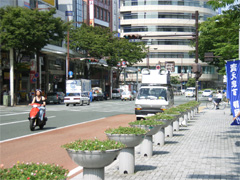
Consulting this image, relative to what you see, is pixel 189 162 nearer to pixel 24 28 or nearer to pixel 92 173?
pixel 92 173

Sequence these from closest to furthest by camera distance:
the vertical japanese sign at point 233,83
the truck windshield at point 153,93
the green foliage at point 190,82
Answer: the vertical japanese sign at point 233,83, the truck windshield at point 153,93, the green foliage at point 190,82

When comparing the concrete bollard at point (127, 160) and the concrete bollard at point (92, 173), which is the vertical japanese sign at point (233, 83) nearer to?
the concrete bollard at point (127, 160)

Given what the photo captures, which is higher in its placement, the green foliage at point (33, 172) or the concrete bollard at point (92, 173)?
the green foliage at point (33, 172)

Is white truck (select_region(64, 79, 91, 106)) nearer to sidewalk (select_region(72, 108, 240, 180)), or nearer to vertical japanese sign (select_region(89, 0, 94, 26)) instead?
vertical japanese sign (select_region(89, 0, 94, 26))

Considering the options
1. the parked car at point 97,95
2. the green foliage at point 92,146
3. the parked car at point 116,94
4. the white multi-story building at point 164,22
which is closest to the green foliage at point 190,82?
the white multi-story building at point 164,22

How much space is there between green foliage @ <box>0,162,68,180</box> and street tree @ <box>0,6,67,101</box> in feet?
121

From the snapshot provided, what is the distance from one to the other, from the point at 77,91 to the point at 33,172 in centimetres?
4620

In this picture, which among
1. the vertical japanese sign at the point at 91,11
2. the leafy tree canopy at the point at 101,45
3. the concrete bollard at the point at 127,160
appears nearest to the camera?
the concrete bollard at the point at 127,160

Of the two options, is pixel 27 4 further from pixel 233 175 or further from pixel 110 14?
pixel 233 175

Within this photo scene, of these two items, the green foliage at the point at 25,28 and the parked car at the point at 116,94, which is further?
the parked car at the point at 116,94

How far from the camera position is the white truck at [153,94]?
66.8 ft

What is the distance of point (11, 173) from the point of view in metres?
4.10

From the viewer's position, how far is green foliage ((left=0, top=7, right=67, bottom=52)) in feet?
131

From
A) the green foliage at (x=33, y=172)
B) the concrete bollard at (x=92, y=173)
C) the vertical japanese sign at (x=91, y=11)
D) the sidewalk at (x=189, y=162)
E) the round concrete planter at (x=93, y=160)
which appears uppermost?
the vertical japanese sign at (x=91, y=11)
